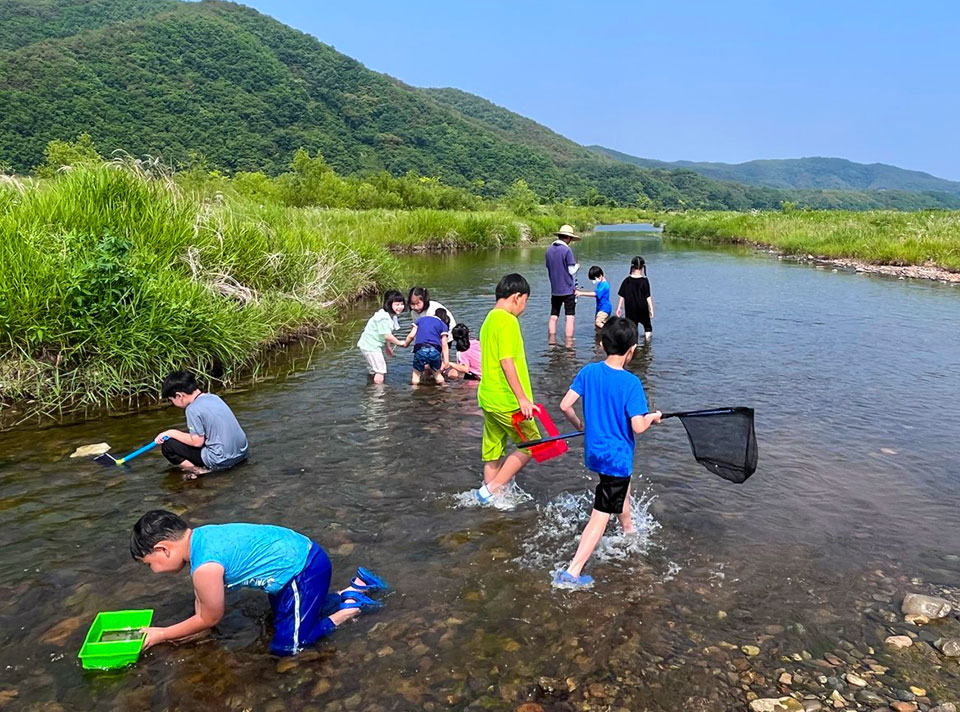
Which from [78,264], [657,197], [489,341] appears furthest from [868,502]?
[657,197]

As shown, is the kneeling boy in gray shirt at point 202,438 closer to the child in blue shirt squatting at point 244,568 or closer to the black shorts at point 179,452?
the black shorts at point 179,452

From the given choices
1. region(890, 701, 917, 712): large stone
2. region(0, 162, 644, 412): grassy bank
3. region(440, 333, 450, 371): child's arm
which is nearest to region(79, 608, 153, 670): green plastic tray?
region(890, 701, 917, 712): large stone

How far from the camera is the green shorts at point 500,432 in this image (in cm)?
552

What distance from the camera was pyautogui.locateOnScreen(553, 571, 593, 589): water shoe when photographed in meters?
4.57

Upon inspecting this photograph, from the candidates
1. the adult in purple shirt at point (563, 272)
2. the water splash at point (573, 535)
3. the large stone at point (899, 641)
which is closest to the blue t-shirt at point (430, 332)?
the adult in purple shirt at point (563, 272)

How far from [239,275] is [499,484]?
870 cm

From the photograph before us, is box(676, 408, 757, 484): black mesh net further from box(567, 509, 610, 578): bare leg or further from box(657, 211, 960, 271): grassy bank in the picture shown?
box(657, 211, 960, 271): grassy bank

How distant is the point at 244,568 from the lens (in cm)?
374

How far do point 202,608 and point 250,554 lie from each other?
1.41ft

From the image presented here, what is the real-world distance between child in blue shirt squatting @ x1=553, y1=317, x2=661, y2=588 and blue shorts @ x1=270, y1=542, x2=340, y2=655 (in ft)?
5.88

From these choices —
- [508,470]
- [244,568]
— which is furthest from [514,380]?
[244,568]

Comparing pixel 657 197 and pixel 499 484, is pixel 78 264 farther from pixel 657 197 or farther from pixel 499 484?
pixel 657 197

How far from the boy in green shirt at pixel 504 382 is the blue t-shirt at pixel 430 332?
4248 mm

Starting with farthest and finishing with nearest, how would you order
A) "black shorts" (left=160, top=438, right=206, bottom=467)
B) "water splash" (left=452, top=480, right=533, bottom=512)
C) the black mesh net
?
"black shorts" (left=160, top=438, right=206, bottom=467)
"water splash" (left=452, top=480, right=533, bottom=512)
the black mesh net
